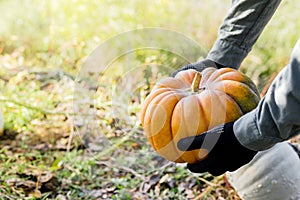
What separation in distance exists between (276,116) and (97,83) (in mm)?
→ 2016

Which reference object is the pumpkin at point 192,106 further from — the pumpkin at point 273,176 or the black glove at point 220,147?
the pumpkin at point 273,176

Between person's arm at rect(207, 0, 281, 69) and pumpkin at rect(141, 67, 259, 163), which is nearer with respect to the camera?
pumpkin at rect(141, 67, 259, 163)

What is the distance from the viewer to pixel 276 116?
1.43 m

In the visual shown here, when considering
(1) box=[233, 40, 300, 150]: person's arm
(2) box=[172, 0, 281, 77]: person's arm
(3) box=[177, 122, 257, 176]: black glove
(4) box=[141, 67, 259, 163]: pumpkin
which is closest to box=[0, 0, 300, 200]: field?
(2) box=[172, 0, 281, 77]: person's arm

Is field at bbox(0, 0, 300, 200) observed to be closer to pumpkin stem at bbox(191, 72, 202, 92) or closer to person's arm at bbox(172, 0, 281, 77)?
person's arm at bbox(172, 0, 281, 77)

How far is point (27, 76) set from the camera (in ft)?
11.4

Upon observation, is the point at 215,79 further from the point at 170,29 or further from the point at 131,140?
the point at 170,29

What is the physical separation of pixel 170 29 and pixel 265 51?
2.37 ft

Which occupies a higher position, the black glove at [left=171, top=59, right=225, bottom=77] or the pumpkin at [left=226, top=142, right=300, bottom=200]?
the black glove at [left=171, top=59, right=225, bottom=77]

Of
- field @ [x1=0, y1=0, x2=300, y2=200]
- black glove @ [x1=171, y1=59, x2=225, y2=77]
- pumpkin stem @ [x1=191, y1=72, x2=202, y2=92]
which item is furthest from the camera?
field @ [x1=0, y1=0, x2=300, y2=200]

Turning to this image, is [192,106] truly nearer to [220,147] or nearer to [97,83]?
[220,147]

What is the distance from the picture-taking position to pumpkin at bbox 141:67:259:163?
167 cm

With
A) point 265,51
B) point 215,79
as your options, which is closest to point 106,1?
point 265,51

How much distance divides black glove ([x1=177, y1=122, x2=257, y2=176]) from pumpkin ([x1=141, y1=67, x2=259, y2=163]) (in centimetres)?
4
